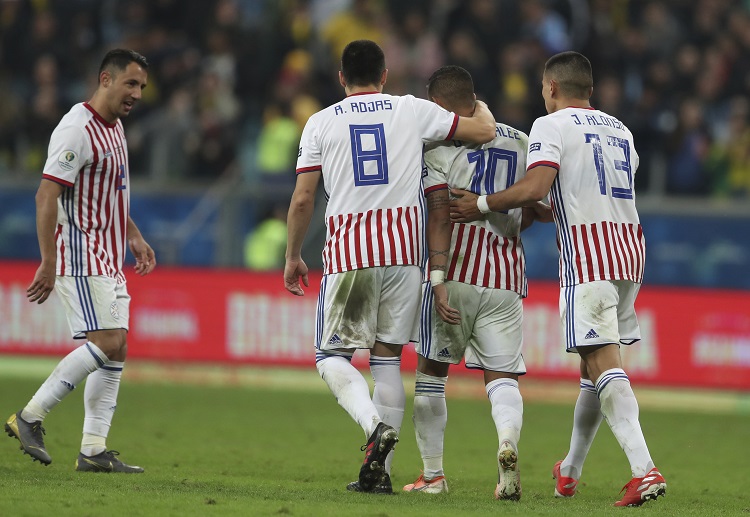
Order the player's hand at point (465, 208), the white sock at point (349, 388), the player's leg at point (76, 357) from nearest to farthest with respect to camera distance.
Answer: the white sock at point (349, 388) → the player's hand at point (465, 208) → the player's leg at point (76, 357)

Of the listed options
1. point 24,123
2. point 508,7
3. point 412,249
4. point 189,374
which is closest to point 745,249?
point 508,7

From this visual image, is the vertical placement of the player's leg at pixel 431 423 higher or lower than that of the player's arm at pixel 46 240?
lower

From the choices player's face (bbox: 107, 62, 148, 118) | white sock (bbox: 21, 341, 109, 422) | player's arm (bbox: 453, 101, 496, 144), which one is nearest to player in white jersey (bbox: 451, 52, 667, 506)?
player's arm (bbox: 453, 101, 496, 144)

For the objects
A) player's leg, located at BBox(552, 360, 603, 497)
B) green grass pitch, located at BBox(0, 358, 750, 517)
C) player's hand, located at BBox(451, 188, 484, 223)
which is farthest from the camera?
player's leg, located at BBox(552, 360, 603, 497)

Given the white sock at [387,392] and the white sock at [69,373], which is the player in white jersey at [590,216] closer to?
the white sock at [387,392]

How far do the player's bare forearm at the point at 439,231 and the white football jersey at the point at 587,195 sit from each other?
58 cm

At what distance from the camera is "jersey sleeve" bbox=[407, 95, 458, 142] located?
23.5 feet

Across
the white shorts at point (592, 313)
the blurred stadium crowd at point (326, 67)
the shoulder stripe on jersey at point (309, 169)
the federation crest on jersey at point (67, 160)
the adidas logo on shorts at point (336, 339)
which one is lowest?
the adidas logo on shorts at point (336, 339)

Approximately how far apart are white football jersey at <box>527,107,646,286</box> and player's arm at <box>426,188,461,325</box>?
0.59 metres

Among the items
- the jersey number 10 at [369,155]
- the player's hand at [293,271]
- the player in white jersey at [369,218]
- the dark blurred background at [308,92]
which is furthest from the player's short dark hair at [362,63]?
the dark blurred background at [308,92]

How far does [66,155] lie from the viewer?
25.5 ft

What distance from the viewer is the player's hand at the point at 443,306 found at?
283 inches

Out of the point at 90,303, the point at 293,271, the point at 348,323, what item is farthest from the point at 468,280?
the point at 90,303

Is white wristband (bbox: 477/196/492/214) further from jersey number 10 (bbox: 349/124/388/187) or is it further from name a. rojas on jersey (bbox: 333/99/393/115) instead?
name a. rojas on jersey (bbox: 333/99/393/115)
